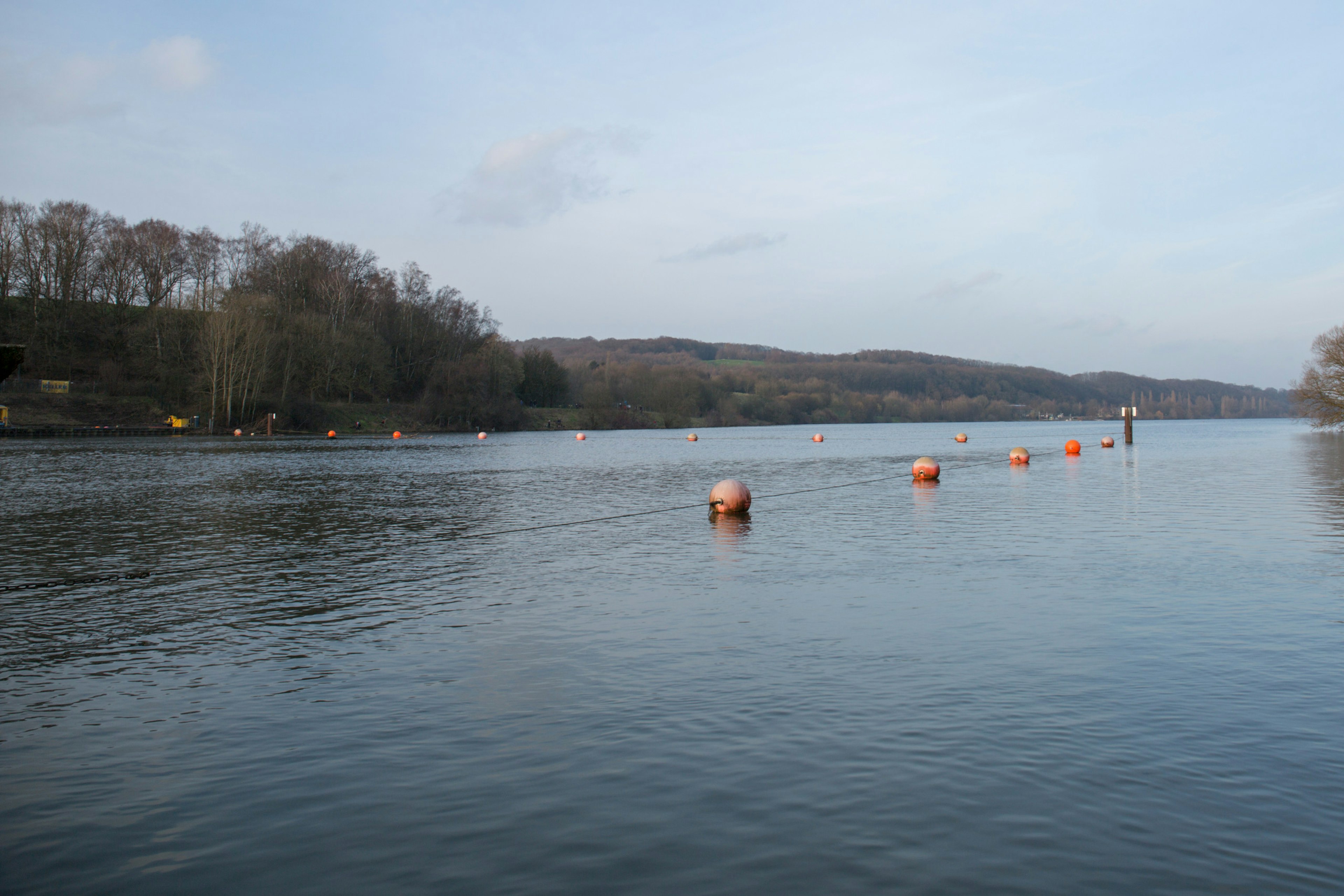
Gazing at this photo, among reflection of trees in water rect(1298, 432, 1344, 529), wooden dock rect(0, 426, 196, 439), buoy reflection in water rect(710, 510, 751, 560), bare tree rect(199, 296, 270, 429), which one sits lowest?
buoy reflection in water rect(710, 510, 751, 560)

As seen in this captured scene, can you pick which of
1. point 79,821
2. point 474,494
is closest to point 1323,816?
point 79,821

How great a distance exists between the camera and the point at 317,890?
4711mm

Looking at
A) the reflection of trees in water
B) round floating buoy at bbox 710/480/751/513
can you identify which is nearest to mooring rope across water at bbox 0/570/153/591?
round floating buoy at bbox 710/480/751/513

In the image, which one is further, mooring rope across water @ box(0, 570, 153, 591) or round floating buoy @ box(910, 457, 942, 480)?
round floating buoy @ box(910, 457, 942, 480)

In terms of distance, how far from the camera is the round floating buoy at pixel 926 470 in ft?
108

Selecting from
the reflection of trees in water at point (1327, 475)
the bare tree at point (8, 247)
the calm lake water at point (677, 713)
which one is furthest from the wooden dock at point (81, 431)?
the reflection of trees in water at point (1327, 475)

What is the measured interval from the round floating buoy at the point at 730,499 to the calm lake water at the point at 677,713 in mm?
3529

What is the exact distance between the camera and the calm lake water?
5.04m

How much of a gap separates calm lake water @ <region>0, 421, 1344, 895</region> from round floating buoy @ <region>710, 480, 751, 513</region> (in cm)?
353

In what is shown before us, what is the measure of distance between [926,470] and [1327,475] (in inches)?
580

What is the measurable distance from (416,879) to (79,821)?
7.60 ft

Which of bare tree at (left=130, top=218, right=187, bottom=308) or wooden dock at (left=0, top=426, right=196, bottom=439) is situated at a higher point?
bare tree at (left=130, top=218, right=187, bottom=308)

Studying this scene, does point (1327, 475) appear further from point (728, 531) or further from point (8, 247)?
point (8, 247)

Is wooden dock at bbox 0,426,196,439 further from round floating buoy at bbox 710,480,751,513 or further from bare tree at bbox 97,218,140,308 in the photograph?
round floating buoy at bbox 710,480,751,513
